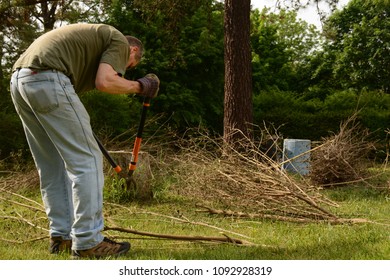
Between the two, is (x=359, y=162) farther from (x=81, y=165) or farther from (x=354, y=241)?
(x=81, y=165)

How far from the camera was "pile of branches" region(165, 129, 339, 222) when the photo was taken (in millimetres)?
5684

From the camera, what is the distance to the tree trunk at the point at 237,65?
10.5 m

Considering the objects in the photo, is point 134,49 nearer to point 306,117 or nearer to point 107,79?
point 107,79

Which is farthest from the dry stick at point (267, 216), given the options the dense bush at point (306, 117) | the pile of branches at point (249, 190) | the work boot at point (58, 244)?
the dense bush at point (306, 117)

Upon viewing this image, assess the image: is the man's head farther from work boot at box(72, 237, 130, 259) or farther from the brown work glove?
work boot at box(72, 237, 130, 259)

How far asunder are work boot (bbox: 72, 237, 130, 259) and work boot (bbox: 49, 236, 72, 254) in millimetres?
340

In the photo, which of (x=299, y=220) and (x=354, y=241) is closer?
(x=354, y=241)

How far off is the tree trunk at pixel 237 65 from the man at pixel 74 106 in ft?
20.7

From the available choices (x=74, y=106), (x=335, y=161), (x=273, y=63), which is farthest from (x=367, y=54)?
(x=74, y=106)

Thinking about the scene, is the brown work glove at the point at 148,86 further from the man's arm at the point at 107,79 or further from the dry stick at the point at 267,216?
the dry stick at the point at 267,216

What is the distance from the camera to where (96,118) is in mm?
11359
